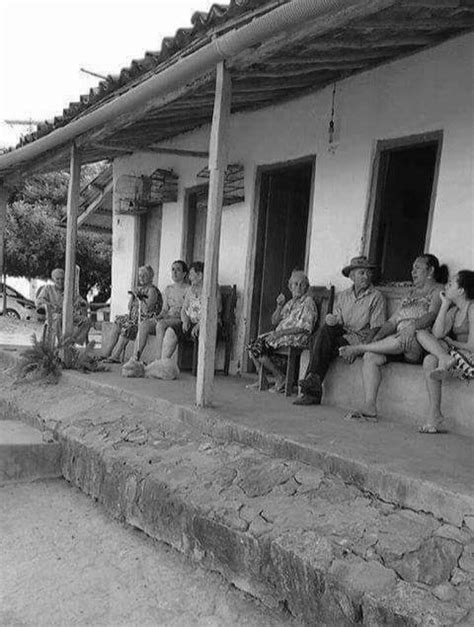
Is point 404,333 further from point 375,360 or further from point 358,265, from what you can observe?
point 358,265

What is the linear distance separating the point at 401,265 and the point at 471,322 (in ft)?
7.03

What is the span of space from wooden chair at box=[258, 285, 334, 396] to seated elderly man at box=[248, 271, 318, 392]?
0.07m

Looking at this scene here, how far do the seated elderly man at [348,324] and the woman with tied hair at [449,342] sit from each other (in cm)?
73

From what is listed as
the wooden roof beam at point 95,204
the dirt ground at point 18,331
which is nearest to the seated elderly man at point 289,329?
the wooden roof beam at point 95,204

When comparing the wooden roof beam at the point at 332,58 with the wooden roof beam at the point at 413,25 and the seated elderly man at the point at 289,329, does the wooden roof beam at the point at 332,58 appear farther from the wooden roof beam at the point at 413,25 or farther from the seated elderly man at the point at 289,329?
the seated elderly man at the point at 289,329

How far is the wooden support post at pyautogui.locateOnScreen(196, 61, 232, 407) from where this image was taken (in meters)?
4.61

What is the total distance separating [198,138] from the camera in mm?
7820

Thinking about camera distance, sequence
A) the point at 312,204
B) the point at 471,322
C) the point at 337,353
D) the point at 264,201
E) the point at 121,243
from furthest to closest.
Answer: the point at 121,243 < the point at 264,201 < the point at 312,204 < the point at 337,353 < the point at 471,322

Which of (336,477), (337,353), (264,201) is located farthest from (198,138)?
(336,477)

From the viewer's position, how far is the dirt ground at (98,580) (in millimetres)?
3004

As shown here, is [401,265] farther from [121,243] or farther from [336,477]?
[121,243]

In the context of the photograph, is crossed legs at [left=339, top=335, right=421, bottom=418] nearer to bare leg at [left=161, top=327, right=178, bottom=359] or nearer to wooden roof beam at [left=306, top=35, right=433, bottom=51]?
wooden roof beam at [left=306, top=35, right=433, bottom=51]

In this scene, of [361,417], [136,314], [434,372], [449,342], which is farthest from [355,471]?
[136,314]

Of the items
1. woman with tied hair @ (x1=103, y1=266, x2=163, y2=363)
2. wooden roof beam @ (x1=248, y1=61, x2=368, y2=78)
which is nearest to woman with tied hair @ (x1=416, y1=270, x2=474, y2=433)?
wooden roof beam @ (x1=248, y1=61, x2=368, y2=78)
